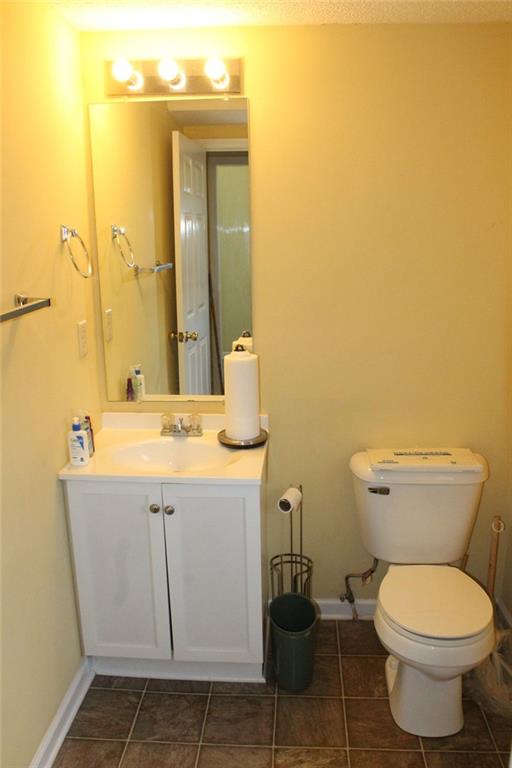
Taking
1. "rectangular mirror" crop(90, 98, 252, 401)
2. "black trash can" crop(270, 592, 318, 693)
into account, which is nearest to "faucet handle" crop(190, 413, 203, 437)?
"rectangular mirror" crop(90, 98, 252, 401)

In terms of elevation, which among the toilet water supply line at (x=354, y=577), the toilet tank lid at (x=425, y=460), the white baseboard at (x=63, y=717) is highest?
the toilet tank lid at (x=425, y=460)

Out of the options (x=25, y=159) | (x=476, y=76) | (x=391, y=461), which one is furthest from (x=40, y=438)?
(x=476, y=76)

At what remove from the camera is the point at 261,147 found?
2.13 meters

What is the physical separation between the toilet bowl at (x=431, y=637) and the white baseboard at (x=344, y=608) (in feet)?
1.24

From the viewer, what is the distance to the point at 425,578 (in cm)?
208

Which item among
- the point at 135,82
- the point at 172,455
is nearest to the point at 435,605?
the point at 172,455

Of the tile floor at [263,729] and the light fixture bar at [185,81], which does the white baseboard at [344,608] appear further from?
the light fixture bar at [185,81]

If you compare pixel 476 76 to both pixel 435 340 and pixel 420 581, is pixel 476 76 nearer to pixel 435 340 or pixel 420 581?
pixel 435 340

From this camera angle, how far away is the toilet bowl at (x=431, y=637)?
1821 millimetres

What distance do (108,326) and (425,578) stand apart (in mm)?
1428

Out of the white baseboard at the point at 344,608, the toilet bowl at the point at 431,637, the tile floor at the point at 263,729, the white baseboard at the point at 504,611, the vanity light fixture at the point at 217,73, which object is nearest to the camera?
the toilet bowl at the point at 431,637

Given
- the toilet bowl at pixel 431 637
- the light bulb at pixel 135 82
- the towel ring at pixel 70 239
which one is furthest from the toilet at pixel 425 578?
the light bulb at pixel 135 82

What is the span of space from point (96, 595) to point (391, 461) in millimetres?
1116

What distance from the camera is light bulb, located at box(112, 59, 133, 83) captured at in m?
2.07
